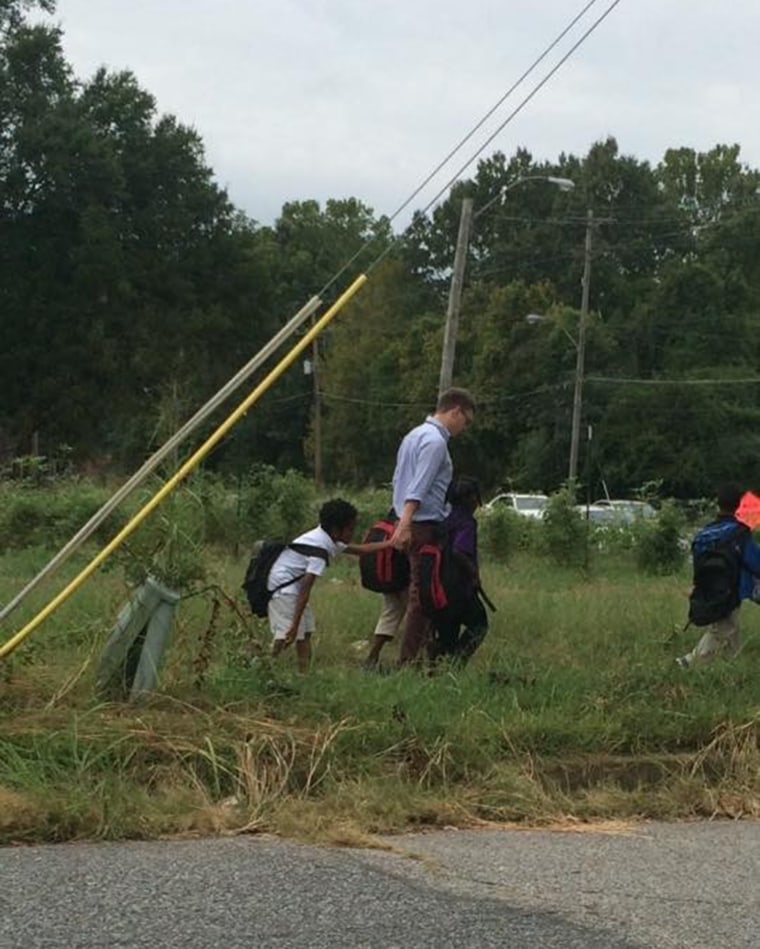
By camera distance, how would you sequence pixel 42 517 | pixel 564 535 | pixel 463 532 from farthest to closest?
pixel 564 535, pixel 42 517, pixel 463 532

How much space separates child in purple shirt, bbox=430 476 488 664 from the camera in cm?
793

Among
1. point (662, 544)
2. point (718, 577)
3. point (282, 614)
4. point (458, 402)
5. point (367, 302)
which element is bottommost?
point (662, 544)

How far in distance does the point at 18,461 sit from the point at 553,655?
13.2 m

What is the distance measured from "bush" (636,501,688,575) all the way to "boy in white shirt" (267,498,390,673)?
1144 centimetres

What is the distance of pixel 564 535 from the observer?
18.6 metres

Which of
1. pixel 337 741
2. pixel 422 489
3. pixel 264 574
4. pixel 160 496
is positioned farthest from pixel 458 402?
pixel 337 741

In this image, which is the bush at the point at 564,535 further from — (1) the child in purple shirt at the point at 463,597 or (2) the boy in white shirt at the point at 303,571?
(2) the boy in white shirt at the point at 303,571

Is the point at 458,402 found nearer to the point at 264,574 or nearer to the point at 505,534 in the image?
the point at 264,574

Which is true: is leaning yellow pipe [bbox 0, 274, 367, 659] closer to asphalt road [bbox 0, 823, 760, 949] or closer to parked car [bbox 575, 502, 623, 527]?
asphalt road [bbox 0, 823, 760, 949]

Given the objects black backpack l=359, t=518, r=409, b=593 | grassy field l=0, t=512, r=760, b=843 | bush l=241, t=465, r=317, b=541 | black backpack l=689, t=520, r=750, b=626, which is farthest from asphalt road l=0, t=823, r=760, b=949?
bush l=241, t=465, r=317, b=541

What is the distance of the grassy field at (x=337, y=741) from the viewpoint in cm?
552

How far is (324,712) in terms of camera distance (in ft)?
21.0

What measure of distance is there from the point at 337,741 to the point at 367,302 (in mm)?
61586

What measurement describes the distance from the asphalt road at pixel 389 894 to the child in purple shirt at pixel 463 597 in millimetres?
2524
